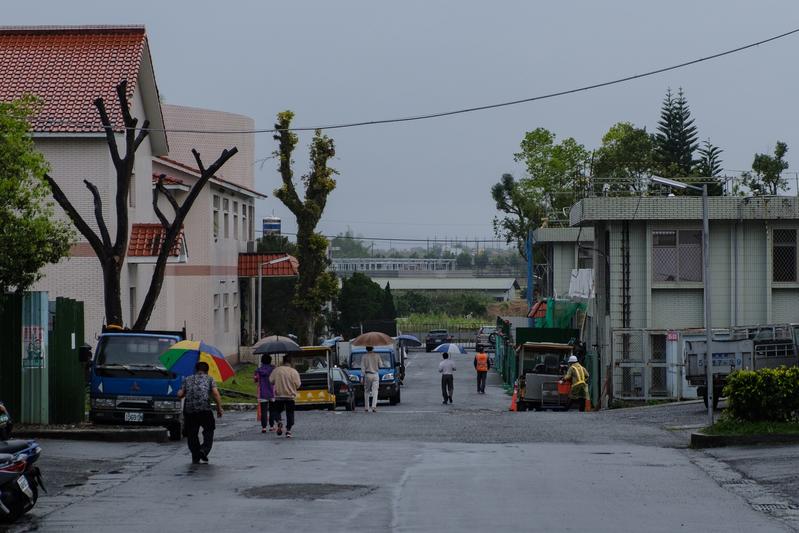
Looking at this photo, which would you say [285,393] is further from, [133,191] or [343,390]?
[133,191]

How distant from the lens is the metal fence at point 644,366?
124 ft

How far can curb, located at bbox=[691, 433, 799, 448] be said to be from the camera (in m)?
20.3

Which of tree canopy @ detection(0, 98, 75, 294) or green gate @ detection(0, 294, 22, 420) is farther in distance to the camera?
green gate @ detection(0, 294, 22, 420)

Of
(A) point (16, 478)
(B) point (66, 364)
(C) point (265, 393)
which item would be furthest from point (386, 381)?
(A) point (16, 478)

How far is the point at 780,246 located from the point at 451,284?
13520 cm

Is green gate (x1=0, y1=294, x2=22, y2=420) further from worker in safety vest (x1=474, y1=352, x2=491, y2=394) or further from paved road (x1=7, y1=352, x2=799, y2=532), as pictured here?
worker in safety vest (x1=474, y1=352, x2=491, y2=394)

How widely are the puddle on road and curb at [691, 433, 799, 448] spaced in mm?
8111

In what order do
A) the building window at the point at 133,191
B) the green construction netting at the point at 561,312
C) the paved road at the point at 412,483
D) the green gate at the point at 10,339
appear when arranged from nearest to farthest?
the paved road at the point at 412,483 → the green gate at the point at 10,339 → the building window at the point at 133,191 → the green construction netting at the point at 561,312

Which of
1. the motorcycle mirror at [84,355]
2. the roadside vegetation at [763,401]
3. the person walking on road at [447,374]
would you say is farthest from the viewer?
the person walking on road at [447,374]

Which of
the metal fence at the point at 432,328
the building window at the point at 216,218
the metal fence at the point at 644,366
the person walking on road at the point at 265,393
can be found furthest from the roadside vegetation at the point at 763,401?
the metal fence at the point at 432,328

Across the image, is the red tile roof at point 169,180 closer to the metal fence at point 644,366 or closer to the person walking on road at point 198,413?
the metal fence at point 644,366

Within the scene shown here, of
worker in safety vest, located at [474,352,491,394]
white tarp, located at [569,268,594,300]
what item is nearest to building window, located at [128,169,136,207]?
worker in safety vest, located at [474,352,491,394]

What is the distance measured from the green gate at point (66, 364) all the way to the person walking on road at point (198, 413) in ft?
16.8

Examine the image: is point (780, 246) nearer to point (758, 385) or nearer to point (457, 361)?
point (758, 385)
